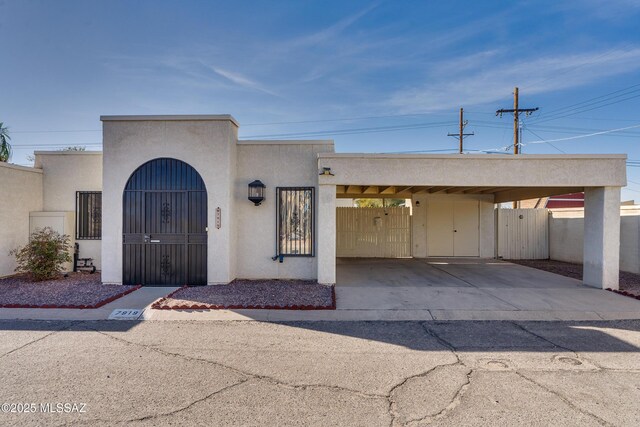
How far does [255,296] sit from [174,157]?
400 centimetres

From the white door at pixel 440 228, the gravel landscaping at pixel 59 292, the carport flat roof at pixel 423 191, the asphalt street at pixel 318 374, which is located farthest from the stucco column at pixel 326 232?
the white door at pixel 440 228

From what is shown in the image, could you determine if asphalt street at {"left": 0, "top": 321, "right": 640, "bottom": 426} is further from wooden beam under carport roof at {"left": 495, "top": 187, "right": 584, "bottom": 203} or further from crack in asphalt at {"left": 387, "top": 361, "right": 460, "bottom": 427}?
wooden beam under carport roof at {"left": 495, "top": 187, "right": 584, "bottom": 203}

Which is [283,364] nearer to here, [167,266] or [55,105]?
[167,266]

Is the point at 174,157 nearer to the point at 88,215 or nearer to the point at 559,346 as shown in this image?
the point at 88,215

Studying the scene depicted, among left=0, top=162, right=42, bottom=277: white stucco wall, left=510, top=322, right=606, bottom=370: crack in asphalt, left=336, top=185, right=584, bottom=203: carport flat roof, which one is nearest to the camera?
left=510, top=322, right=606, bottom=370: crack in asphalt

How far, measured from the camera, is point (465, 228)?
45.2 feet

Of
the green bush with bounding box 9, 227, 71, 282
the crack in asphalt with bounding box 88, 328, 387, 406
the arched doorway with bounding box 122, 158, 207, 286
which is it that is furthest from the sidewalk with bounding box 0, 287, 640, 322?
the green bush with bounding box 9, 227, 71, 282

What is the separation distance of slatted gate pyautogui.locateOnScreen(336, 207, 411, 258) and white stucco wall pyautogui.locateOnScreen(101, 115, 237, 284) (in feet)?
22.3

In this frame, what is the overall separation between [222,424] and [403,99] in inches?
691

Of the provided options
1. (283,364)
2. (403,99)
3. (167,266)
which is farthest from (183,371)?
(403,99)

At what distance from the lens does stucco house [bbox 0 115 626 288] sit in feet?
25.1

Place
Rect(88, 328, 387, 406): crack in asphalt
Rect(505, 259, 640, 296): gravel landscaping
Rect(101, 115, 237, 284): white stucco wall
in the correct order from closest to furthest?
Rect(88, 328, 387, 406): crack in asphalt, Rect(505, 259, 640, 296): gravel landscaping, Rect(101, 115, 237, 284): white stucco wall

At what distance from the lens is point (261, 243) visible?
335 inches

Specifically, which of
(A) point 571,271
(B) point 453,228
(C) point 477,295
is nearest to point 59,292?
(C) point 477,295
